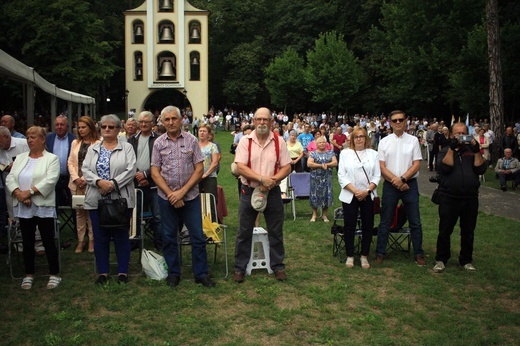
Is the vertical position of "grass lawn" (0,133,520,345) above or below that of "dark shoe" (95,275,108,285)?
below

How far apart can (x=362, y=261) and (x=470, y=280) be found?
53.2 inches

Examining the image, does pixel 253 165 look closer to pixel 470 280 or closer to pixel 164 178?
pixel 164 178

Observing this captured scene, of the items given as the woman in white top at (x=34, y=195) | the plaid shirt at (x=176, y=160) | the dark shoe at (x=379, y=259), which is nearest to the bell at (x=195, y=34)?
the dark shoe at (x=379, y=259)

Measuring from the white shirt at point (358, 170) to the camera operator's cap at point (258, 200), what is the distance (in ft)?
4.39

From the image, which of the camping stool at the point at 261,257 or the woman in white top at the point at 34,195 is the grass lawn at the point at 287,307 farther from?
the woman in white top at the point at 34,195

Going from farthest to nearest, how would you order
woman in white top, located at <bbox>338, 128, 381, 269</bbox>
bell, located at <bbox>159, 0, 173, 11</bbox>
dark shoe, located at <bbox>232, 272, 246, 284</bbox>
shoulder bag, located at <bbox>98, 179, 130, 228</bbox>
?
bell, located at <bbox>159, 0, 173, 11</bbox>, woman in white top, located at <bbox>338, 128, 381, 269</bbox>, dark shoe, located at <bbox>232, 272, 246, 284</bbox>, shoulder bag, located at <bbox>98, 179, 130, 228</bbox>

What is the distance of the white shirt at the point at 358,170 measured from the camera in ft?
24.7

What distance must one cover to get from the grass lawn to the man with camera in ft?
1.93

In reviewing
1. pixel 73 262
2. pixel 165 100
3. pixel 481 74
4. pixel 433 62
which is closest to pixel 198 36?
pixel 165 100

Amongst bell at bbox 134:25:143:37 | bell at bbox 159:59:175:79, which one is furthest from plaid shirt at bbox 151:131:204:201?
bell at bbox 134:25:143:37

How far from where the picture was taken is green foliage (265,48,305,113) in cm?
5453

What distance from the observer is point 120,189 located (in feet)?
22.0

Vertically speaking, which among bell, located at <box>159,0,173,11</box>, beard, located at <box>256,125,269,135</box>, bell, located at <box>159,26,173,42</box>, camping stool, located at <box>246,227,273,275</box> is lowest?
camping stool, located at <box>246,227,273,275</box>

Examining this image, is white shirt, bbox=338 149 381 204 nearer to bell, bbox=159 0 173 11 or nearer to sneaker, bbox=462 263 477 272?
sneaker, bbox=462 263 477 272
